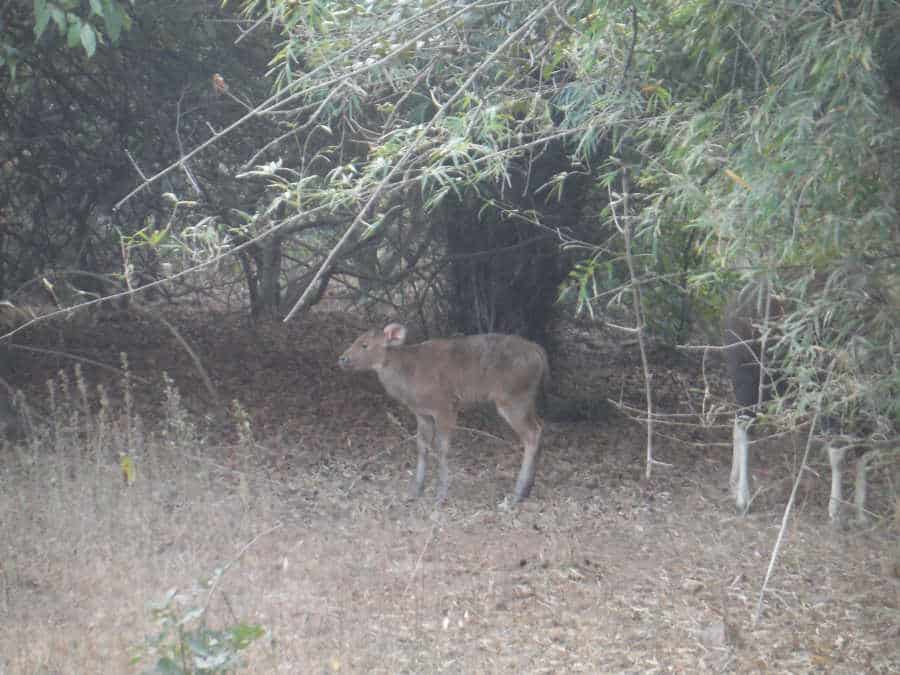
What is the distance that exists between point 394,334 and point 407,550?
204cm

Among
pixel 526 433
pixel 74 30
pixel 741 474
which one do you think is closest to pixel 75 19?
pixel 74 30

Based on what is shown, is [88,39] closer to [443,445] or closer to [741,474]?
[443,445]

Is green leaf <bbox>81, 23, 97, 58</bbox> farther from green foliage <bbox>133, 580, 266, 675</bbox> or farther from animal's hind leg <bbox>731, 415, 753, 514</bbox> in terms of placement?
animal's hind leg <bbox>731, 415, 753, 514</bbox>

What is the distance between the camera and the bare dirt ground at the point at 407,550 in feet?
16.4

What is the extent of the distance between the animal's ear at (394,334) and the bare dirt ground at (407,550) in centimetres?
102

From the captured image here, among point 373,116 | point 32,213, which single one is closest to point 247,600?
point 373,116

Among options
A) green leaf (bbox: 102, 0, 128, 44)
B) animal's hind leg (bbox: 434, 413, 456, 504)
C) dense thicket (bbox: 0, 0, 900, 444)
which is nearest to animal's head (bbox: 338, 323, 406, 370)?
animal's hind leg (bbox: 434, 413, 456, 504)

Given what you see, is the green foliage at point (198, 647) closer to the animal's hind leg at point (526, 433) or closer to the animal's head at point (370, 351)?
the animal's hind leg at point (526, 433)

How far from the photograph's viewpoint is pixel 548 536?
6770mm

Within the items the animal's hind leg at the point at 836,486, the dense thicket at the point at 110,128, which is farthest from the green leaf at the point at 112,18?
the animal's hind leg at the point at 836,486

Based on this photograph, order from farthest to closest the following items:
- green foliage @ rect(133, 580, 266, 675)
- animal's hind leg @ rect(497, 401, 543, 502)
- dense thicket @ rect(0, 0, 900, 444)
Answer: animal's hind leg @ rect(497, 401, 543, 502), dense thicket @ rect(0, 0, 900, 444), green foliage @ rect(133, 580, 266, 675)

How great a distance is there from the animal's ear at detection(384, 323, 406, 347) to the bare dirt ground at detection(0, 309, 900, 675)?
1023mm

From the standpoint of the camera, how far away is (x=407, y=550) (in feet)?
21.0

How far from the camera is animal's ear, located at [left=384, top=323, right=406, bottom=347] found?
25.8 ft
